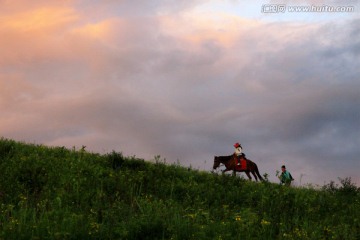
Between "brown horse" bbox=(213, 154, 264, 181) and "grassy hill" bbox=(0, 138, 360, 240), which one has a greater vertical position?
"brown horse" bbox=(213, 154, 264, 181)

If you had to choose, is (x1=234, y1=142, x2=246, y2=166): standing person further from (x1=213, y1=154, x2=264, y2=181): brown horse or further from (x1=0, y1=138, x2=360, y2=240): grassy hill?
(x1=0, y1=138, x2=360, y2=240): grassy hill

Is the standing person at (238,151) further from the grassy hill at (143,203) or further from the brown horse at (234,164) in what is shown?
the grassy hill at (143,203)

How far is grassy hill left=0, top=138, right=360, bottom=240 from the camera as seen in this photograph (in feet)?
28.7

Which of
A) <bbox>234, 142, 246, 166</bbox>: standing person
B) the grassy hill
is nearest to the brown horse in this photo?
<bbox>234, 142, 246, 166</bbox>: standing person

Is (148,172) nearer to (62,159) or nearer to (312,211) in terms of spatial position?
(62,159)

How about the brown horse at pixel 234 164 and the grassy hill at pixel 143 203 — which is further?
the brown horse at pixel 234 164

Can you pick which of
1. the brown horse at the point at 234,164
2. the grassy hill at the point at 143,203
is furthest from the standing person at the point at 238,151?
the grassy hill at the point at 143,203

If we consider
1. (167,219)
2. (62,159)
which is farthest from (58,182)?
(167,219)

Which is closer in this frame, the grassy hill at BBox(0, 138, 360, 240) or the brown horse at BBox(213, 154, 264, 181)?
the grassy hill at BBox(0, 138, 360, 240)

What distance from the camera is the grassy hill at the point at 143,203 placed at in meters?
8.74

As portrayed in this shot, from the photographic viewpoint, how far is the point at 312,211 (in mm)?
12961

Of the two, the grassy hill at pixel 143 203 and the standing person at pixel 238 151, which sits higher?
the standing person at pixel 238 151

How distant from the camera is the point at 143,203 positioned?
Answer: 11.2 meters

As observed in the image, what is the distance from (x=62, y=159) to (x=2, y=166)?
6.61ft
